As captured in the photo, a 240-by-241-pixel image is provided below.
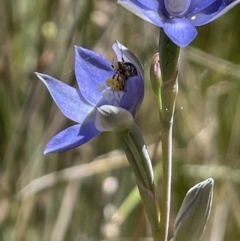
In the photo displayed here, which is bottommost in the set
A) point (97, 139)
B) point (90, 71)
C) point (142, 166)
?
point (97, 139)

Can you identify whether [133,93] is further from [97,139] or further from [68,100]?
[97,139]

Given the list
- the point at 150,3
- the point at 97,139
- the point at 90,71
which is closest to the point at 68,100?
the point at 90,71

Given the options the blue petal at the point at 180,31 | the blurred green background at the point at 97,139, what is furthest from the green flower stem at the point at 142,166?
the blurred green background at the point at 97,139

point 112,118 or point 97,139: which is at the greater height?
point 112,118

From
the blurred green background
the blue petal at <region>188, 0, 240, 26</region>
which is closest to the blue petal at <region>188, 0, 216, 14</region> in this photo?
the blue petal at <region>188, 0, 240, 26</region>

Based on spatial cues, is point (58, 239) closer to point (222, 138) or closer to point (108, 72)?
point (222, 138)

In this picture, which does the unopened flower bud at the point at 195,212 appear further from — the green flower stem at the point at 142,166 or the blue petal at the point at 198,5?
the blue petal at the point at 198,5

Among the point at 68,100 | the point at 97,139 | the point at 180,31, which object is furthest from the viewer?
the point at 97,139
